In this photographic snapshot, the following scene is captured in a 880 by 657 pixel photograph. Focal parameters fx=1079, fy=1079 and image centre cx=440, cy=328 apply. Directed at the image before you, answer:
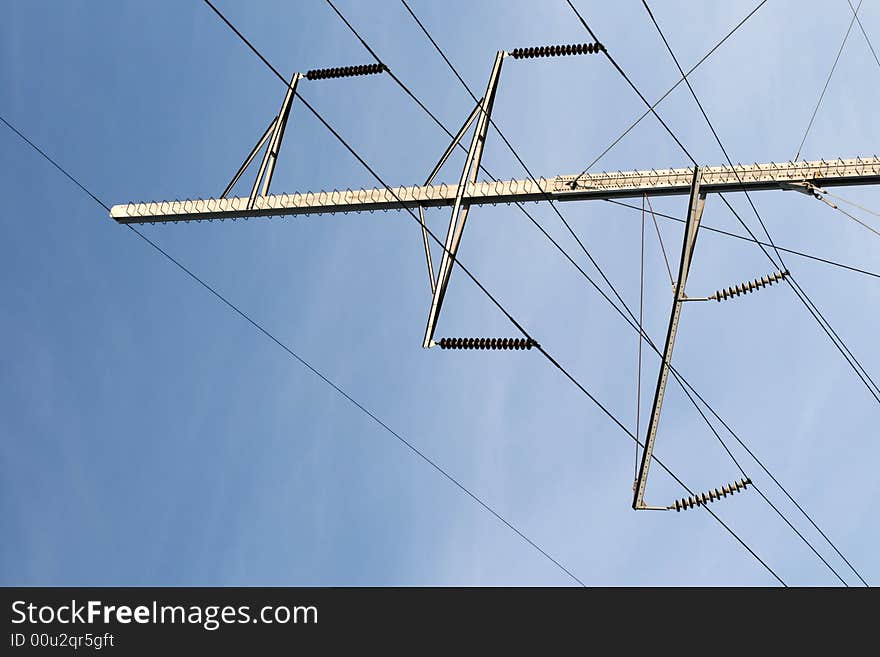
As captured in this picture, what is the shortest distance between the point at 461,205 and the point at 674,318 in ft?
13.7

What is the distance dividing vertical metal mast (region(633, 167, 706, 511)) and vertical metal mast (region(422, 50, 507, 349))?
3791 millimetres

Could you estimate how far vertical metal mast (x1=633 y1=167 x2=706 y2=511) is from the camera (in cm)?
1772

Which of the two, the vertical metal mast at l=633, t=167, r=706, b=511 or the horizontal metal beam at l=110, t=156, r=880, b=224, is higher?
the horizontal metal beam at l=110, t=156, r=880, b=224

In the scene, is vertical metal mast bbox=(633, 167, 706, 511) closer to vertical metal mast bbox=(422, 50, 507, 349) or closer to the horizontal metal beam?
the horizontal metal beam

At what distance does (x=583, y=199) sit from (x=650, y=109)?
2.21 m

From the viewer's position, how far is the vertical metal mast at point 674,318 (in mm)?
17717

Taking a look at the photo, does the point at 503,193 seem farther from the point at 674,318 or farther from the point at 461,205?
the point at 674,318

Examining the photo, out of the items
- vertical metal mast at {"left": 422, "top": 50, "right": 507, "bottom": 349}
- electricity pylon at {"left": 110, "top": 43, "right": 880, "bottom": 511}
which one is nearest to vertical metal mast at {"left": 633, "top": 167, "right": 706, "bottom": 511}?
electricity pylon at {"left": 110, "top": 43, "right": 880, "bottom": 511}

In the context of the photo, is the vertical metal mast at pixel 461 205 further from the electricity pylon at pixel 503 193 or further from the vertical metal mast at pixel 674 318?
the vertical metal mast at pixel 674 318

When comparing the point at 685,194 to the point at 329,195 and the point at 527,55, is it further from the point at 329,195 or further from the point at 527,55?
the point at 329,195

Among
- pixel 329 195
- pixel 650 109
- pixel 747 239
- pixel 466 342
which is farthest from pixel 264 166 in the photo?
pixel 747 239

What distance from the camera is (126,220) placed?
818 inches

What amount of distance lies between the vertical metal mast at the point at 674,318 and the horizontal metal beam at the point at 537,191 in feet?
1.66

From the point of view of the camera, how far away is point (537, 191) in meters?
19.3
